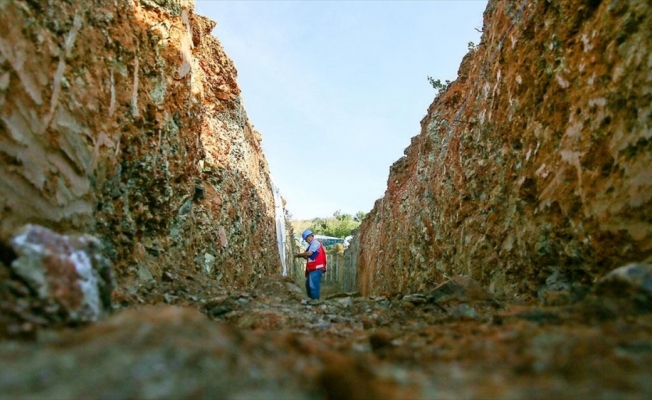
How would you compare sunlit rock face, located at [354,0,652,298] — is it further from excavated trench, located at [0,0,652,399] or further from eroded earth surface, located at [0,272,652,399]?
eroded earth surface, located at [0,272,652,399]

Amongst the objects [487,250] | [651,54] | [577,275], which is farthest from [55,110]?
[487,250]

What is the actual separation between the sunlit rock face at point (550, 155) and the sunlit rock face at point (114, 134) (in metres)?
3.56

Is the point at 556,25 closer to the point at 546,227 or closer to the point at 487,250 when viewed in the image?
the point at 546,227

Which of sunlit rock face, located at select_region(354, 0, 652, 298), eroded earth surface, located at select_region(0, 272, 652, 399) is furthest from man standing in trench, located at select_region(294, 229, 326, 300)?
eroded earth surface, located at select_region(0, 272, 652, 399)

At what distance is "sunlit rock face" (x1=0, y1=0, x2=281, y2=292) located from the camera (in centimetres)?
304

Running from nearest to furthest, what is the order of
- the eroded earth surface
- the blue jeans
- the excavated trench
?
the eroded earth surface, the excavated trench, the blue jeans

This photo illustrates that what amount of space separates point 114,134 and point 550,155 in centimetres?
394

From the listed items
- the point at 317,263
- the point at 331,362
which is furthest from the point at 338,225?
the point at 331,362

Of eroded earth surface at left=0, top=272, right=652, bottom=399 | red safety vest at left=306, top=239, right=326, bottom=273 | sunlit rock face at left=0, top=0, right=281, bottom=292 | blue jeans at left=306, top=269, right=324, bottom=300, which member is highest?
sunlit rock face at left=0, top=0, right=281, bottom=292

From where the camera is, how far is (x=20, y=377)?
1.39 m

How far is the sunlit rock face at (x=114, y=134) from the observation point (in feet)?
9.99

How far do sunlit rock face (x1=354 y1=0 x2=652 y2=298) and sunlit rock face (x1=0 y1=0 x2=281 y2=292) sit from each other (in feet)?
11.7

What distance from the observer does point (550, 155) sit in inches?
180

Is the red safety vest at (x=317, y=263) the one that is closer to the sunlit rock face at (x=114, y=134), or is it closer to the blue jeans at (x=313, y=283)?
the blue jeans at (x=313, y=283)
